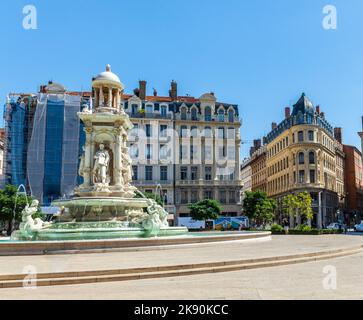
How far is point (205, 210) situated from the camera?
53.0 m

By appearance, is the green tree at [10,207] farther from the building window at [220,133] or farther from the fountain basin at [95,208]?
the building window at [220,133]

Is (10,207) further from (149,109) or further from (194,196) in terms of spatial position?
(194,196)

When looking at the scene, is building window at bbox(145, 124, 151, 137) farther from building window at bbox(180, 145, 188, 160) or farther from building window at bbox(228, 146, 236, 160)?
building window at bbox(228, 146, 236, 160)

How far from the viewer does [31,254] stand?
47.6 feet

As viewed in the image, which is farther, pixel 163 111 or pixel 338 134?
pixel 338 134

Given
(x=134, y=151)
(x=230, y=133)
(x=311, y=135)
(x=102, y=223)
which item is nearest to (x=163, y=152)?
(x=134, y=151)

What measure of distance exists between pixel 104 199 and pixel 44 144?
3365cm

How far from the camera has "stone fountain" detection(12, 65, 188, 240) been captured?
17.8 m

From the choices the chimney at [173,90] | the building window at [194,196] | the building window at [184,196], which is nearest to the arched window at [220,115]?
the chimney at [173,90]

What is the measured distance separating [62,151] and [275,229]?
27492mm

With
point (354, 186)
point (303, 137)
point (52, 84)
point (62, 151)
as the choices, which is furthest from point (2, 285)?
→ point (354, 186)

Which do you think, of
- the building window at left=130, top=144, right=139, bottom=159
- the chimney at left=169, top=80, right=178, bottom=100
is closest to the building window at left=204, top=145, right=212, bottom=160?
the chimney at left=169, top=80, right=178, bottom=100

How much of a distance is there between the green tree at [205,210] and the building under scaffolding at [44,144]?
49.6ft

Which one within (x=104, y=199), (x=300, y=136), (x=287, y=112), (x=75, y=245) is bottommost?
(x=75, y=245)
